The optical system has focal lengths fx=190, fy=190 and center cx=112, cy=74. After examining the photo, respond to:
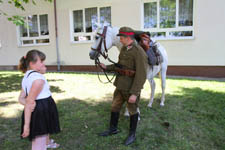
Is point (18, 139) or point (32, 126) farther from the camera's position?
point (18, 139)

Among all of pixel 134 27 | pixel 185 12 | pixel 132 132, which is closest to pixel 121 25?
pixel 134 27

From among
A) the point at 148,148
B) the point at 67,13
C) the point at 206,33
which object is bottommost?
the point at 148,148

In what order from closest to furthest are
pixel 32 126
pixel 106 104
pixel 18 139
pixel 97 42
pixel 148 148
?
pixel 32 126
pixel 148 148
pixel 18 139
pixel 97 42
pixel 106 104

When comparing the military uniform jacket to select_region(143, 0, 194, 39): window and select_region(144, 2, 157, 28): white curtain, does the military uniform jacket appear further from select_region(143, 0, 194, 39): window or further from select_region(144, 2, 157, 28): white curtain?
select_region(144, 2, 157, 28): white curtain

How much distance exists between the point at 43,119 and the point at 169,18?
8.75 m

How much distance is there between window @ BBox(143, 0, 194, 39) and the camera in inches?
360

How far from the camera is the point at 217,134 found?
3.32 metres

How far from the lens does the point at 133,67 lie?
9.53ft

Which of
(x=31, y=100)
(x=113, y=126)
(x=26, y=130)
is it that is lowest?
(x=113, y=126)

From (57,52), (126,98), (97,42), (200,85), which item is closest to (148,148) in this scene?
(126,98)

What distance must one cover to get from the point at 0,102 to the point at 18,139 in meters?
2.40

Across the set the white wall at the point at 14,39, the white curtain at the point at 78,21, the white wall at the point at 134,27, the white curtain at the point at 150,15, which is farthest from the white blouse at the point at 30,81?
the white wall at the point at 14,39

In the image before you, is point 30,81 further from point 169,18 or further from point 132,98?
point 169,18

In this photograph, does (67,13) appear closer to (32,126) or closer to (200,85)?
(200,85)
